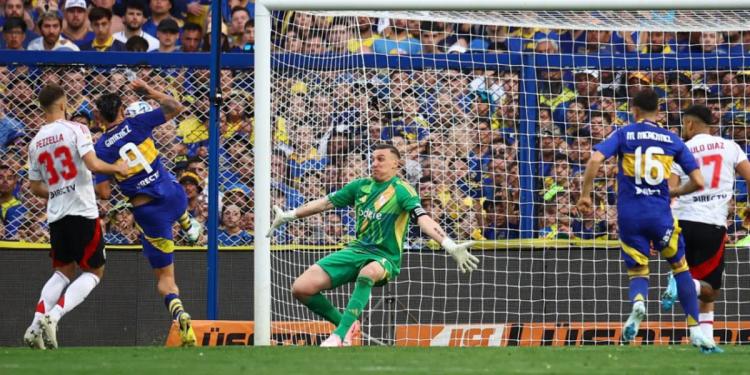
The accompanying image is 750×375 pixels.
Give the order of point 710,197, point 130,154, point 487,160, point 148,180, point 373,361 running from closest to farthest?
1. point 373,361
2. point 130,154
3. point 148,180
4. point 710,197
5. point 487,160

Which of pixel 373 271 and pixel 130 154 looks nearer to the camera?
pixel 373 271

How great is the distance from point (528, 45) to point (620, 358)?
6.16 meters

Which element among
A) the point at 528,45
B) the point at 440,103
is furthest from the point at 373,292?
the point at 528,45

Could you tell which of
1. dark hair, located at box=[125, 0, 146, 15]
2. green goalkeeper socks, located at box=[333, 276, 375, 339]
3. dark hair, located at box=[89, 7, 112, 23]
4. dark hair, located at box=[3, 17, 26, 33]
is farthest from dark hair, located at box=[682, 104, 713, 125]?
dark hair, located at box=[3, 17, 26, 33]

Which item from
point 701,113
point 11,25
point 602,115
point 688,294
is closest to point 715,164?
point 701,113

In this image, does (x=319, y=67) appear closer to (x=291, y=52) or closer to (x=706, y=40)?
(x=291, y=52)

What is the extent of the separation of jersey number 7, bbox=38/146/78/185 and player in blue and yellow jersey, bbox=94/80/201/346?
1.95 feet

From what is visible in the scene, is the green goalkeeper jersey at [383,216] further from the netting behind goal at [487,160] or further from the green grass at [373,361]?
the netting behind goal at [487,160]

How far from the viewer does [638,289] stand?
30.1 ft

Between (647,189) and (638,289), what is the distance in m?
0.73

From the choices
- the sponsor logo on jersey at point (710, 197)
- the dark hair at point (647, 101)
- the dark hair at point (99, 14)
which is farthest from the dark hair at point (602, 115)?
the dark hair at point (99, 14)

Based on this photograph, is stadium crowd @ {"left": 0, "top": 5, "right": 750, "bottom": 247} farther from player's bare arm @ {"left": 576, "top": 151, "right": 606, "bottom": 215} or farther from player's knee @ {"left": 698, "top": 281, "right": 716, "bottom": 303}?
player's bare arm @ {"left": 576, "top": 151, "right": 606, "bottom": 215}

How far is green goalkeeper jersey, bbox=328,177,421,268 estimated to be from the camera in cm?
1020

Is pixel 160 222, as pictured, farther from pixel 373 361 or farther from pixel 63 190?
pixel 373 361
